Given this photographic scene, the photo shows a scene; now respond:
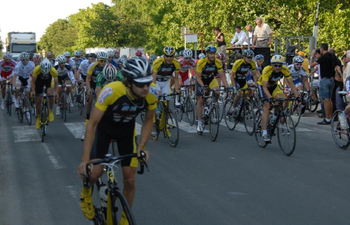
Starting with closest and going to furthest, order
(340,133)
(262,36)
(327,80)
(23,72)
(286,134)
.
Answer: (286,134) → (340,133) → (327,80) → (23,72) → (262,36)

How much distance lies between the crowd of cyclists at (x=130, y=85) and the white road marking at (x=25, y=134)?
1.32ft

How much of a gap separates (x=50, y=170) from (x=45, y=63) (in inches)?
185

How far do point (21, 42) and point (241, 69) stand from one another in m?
43.5

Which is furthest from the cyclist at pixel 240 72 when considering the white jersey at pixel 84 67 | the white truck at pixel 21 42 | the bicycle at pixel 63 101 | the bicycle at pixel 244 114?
the white truck at pixel 21 42

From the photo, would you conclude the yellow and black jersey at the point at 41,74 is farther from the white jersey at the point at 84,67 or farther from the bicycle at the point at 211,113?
the white jersey at the point at 84,67

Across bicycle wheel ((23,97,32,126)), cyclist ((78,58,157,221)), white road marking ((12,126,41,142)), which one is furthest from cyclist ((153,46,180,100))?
cyclist ((78,58,157,221))

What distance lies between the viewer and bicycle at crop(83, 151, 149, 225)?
15.8ft

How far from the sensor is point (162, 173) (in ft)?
30.7

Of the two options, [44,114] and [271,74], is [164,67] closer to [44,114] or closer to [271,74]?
[271,74]

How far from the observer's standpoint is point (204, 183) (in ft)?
28.0

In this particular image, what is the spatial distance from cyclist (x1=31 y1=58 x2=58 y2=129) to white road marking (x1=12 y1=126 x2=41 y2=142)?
344 mm

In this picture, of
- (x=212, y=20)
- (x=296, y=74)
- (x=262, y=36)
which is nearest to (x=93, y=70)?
(x=296, y=74)

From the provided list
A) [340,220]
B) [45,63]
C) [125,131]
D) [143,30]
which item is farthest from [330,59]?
[143,30]

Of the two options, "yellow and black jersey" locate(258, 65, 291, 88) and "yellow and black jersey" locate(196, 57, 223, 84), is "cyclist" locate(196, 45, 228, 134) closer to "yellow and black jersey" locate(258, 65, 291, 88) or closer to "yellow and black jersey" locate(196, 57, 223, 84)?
"yellow and black jersey" locate(196, 57, 223, 84)
